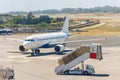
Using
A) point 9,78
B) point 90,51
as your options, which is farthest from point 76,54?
point 9,78

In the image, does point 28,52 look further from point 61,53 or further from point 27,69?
point 27,69

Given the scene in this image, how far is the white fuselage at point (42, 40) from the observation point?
263 feet

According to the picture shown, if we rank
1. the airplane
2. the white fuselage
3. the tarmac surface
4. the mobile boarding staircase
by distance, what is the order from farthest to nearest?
the airplane → the white fuselage → the mobile boarding staircase → the tarmac surface

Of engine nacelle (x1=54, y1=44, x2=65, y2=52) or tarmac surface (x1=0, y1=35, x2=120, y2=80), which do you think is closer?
tarmac surface (x1=0, y1=35, x2=120, y2=80)

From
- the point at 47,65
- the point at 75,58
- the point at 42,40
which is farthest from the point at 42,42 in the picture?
the point at 75,58

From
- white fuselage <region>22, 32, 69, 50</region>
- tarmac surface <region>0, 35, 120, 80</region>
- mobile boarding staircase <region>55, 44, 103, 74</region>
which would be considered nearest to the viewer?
tarmac surface <region>0, 35, 120, 80</region>

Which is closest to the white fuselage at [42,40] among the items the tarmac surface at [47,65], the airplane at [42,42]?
the airplane at [42,42]

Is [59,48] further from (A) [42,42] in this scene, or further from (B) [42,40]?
(B) [42,40]

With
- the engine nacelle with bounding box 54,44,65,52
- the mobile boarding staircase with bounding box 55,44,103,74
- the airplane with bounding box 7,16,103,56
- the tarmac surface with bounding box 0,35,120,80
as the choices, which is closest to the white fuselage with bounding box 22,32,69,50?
the airplane with bounding box 7,16,103,56

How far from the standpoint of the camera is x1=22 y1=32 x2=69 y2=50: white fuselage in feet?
263

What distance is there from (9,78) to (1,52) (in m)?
43.5

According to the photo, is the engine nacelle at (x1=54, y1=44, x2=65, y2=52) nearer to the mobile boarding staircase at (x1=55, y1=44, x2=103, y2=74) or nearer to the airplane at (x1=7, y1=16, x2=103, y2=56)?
the airplane at (x1=7, y1=16, x2=103, y2=56)

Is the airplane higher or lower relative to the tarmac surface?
higher

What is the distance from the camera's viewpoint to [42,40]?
8262 centimetres
